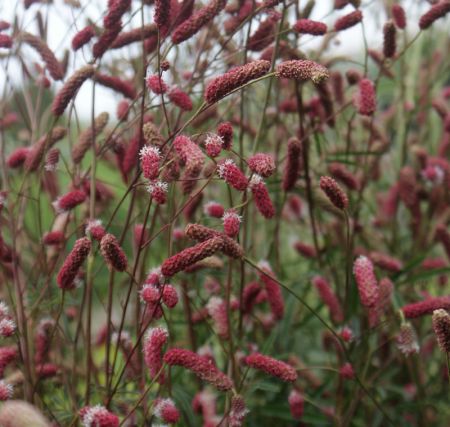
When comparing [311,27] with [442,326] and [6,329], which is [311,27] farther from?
[6,329]

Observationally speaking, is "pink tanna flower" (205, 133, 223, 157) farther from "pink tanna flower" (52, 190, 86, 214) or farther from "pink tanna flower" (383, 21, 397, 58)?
"pink tanna flower" (383, 21, 397, 58)

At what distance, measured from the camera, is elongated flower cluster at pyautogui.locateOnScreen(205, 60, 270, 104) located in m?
0.84

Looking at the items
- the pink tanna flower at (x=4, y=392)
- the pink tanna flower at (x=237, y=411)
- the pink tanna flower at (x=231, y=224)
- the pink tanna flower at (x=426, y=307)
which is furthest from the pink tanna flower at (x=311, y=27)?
the pink tanna flower at (x=4, y=392)

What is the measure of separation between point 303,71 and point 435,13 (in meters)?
0.47

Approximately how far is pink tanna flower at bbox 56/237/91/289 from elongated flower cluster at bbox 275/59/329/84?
12.8 inches

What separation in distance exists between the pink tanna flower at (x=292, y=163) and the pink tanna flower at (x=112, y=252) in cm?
36

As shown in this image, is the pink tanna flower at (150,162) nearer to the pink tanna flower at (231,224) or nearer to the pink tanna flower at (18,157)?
the pink tanna flower at (231,224)

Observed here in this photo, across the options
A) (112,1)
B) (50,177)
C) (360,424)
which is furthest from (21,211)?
(360,424)

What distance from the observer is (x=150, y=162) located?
0.85m

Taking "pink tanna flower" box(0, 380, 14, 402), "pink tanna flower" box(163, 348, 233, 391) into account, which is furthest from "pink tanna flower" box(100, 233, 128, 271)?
"pink tanna flower" box(0, 380, 14, 402)

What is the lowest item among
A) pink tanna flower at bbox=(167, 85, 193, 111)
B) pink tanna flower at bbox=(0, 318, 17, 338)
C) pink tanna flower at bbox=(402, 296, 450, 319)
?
pink tanna flower at bbox=(0, 318, 17, 338)

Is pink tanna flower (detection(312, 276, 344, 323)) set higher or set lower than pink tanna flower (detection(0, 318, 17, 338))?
lower

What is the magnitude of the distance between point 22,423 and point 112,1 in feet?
2.07

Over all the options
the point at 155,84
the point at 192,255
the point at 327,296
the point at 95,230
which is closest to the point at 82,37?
the point at 155,84
